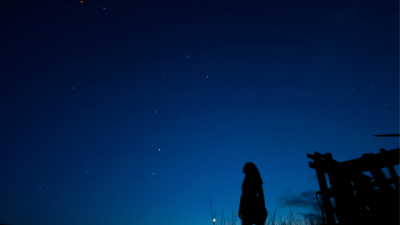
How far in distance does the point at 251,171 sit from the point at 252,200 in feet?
2.14

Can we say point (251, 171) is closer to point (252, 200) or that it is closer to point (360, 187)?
point (252, 200)

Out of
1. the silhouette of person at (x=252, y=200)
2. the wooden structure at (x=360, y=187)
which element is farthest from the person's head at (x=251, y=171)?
the wooden structure at (x=360, y=187)

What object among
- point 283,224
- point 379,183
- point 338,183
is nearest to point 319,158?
point 338,183

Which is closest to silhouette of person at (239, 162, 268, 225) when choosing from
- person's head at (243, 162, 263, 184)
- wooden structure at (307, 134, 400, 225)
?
person's head at (243, 162, 263, 184)

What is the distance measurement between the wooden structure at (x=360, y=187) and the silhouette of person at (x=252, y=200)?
5.51ft

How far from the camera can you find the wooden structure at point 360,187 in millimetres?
4189

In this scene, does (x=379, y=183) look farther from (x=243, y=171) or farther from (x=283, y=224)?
(x=283, y=224)

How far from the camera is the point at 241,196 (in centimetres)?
492

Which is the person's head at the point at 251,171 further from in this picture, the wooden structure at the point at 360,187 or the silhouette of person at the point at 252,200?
the wooden structure at the point at 360,187

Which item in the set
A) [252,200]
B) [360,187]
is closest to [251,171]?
[252,200]

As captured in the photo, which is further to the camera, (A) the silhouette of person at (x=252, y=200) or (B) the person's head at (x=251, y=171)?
(B) the person's head at (x=251, y=171)

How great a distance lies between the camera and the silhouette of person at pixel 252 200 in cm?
459

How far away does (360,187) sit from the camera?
4945mm

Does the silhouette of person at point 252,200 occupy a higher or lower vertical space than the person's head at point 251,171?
lower
